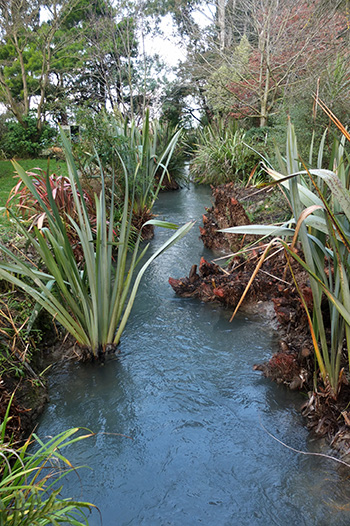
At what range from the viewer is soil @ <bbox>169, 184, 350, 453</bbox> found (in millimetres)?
2031

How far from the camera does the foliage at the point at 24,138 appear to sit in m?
15.5

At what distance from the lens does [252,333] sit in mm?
3230

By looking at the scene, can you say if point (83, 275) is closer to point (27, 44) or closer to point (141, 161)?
point (141, 161)

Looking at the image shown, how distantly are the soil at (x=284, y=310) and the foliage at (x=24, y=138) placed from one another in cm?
1231

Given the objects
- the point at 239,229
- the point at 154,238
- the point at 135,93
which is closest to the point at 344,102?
the point at 154,238

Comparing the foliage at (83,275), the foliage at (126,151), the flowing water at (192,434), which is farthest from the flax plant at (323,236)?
the foliage at (126,151)

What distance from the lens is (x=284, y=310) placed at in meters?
2.97

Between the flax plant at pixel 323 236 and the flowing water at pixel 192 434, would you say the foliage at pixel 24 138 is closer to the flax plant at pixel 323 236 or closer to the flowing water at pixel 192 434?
the flowing water at pixel 192 434

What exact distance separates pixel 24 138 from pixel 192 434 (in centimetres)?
1573

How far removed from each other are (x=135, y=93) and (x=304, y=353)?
1943 cm

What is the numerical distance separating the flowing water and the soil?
9 cm

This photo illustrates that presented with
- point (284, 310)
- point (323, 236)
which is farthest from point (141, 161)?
point (323, 236)

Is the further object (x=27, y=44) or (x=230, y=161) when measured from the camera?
(x=27, y=44)

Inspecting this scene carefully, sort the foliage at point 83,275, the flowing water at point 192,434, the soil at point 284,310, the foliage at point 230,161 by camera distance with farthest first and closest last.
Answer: the foliage at point 230,161 < the foliage at point 83,275 < the soil at point 284,310 < the flowing water at point 192,434
